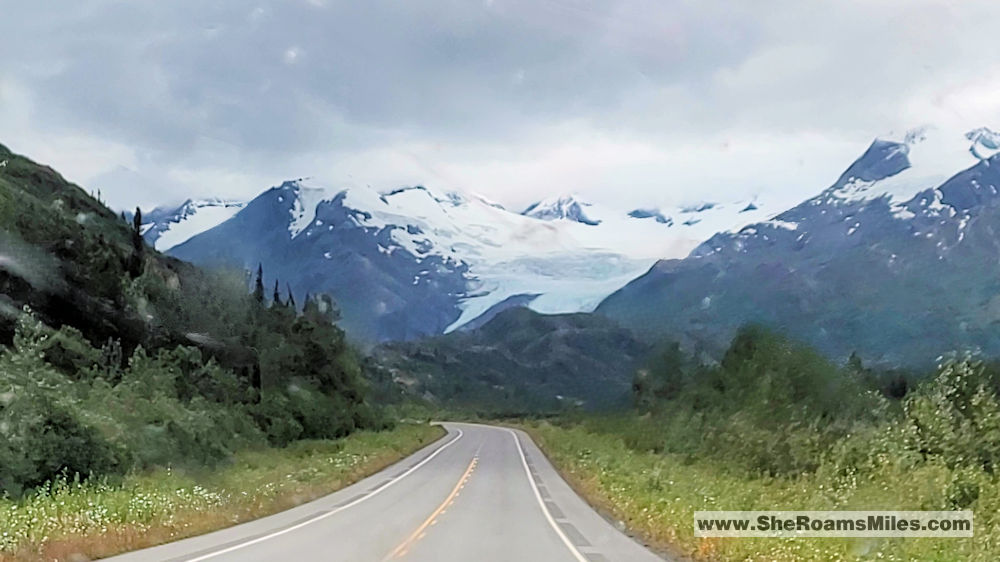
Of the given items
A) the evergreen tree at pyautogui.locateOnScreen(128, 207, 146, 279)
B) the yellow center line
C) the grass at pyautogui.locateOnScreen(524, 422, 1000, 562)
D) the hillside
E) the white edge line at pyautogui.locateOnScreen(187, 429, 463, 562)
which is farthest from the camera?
the hillside

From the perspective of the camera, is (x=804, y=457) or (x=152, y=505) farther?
(x=804, y=457)

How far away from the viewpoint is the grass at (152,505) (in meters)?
15.3

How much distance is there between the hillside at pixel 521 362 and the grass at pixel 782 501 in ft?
342

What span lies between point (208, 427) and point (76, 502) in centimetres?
2091

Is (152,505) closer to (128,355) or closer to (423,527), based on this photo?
(423,527)

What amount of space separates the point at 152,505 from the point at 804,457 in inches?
735

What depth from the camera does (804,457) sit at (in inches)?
1134

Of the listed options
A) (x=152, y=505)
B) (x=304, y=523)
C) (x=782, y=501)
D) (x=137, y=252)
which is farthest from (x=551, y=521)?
(x=137, y=252)

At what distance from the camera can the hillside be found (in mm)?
148500

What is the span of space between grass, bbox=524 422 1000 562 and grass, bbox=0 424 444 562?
8869 millimetres

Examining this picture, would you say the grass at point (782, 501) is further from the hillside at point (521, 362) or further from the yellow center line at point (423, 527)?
the hillside at point (521, 362)

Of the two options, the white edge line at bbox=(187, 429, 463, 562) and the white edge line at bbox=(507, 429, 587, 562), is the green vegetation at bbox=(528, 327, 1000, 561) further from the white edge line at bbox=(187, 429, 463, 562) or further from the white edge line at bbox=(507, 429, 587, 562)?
the white edge line at bbox=(187, 429, 463, 562)

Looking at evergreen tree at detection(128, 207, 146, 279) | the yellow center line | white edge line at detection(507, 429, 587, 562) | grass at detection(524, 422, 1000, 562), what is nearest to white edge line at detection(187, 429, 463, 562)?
the yellow center line

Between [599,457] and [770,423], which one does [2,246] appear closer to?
[599,457]
